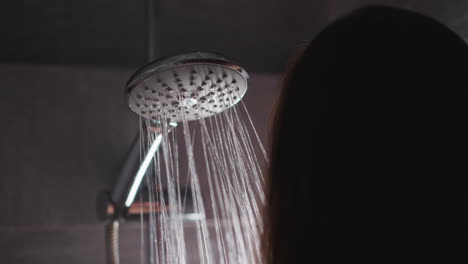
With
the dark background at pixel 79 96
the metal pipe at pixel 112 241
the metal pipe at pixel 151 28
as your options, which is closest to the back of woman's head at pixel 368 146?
the metal pipe at pixel 151 28

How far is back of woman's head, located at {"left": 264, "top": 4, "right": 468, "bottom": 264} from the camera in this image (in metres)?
0.25

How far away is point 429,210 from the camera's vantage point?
25 centimetres

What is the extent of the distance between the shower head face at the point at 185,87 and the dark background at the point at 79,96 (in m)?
0.57

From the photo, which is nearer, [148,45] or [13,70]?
[148,45]

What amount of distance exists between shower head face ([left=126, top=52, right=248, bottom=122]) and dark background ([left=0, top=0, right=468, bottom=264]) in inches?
22.4

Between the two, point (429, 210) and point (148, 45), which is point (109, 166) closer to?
point (148, 45)

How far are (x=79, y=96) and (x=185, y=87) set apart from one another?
2.78ft

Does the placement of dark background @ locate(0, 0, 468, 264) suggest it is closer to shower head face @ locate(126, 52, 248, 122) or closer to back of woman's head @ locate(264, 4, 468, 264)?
shower head face @ locate(126, 52, 248, 122)

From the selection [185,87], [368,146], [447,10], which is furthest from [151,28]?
[447,10]

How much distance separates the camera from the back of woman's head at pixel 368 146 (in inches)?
9.7

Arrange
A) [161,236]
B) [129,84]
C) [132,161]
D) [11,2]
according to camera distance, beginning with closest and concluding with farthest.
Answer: [129,84], [132,161], [161,236], [11,2]

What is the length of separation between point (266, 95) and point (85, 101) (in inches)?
Result: 20.8

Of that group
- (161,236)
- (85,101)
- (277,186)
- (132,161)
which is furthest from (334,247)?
(85,101)

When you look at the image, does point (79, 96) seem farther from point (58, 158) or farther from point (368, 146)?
point (368, 146)
